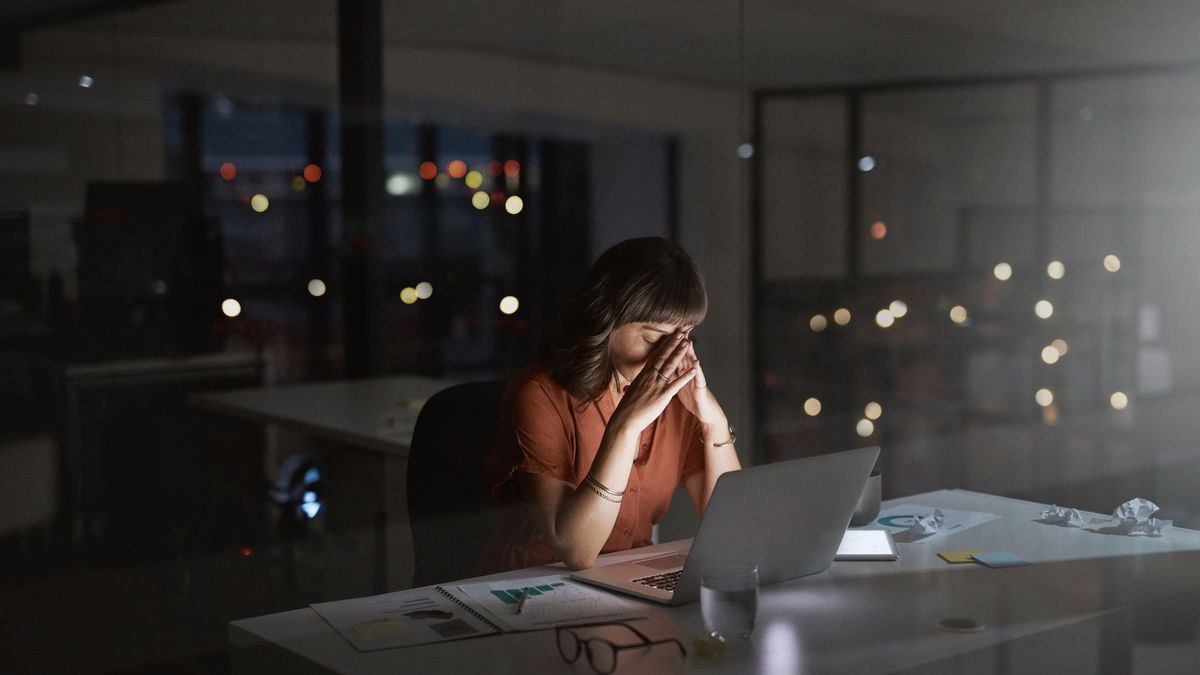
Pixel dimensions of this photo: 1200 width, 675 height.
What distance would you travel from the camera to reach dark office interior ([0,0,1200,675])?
14.7 feet

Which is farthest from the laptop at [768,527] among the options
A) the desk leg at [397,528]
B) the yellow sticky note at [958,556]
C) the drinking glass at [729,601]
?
the desk leg at [397,528]

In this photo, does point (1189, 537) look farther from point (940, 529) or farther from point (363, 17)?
point (363, 17)

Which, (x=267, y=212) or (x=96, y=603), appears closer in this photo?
(x=96, y=603)

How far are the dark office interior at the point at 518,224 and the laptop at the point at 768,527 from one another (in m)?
2.65

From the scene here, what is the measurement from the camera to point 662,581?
1.72m

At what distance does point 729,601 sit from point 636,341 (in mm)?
717

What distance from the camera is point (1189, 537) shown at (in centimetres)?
199

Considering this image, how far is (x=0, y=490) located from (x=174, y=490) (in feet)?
2.26

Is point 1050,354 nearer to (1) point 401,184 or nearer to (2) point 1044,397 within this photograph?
(2) point 1044,397

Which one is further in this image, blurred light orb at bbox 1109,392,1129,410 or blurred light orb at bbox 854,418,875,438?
blurred light orb at bbox 854,418,875,438

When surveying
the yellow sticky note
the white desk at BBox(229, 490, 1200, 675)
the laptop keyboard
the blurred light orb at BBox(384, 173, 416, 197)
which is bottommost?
the white desk at BBox(229, 490, 1200, 675)

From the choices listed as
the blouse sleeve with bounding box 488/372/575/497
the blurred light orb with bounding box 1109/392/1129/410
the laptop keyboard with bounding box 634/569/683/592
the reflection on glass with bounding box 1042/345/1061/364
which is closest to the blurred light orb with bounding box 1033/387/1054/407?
the reflection on glass with bounding box 1042/345/1061/364

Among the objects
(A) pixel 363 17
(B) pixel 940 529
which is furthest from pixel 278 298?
(B) pixel 940 529

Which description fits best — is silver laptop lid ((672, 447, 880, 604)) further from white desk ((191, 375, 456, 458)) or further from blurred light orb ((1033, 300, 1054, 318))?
blurred light orb ((1033, 300, 1054, 318))
